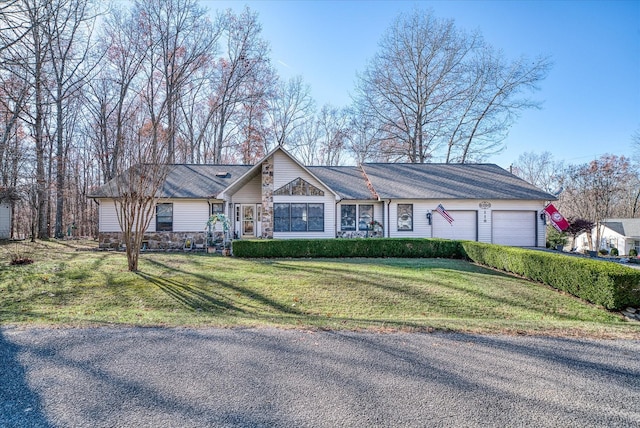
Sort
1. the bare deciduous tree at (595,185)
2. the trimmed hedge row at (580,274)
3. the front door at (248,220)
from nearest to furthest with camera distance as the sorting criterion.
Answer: the trimmed hedge row at (580,274) < the front door at (248,220) < the bare deciduous tree at (595,185)

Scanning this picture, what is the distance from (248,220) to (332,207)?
4.92 meters

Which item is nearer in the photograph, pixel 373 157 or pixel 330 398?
pixel 330 398

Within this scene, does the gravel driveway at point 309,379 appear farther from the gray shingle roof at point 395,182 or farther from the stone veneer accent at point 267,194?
the gray shingle roof at point 395,182

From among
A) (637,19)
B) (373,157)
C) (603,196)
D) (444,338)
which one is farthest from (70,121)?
(603,196)

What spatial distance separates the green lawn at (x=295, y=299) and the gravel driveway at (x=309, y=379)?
0.75 metres

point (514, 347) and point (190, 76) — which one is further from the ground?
point (190, 76)

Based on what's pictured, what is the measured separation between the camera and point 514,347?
4297 millimetres

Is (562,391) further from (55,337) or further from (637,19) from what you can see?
(637,19)

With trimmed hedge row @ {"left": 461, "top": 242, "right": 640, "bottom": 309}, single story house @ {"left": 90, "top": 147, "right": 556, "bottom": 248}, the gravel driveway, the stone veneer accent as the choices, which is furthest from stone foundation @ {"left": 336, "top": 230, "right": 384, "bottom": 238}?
the gravel driveway

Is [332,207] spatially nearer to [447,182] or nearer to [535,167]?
[447,182]

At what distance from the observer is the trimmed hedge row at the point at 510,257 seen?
6.88m

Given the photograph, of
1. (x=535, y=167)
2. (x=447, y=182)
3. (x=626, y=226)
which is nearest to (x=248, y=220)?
(x=447, y=182)

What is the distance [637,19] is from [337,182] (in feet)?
43.1

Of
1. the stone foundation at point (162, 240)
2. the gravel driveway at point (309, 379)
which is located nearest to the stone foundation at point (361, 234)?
the stone foundation at point (162, 240)
